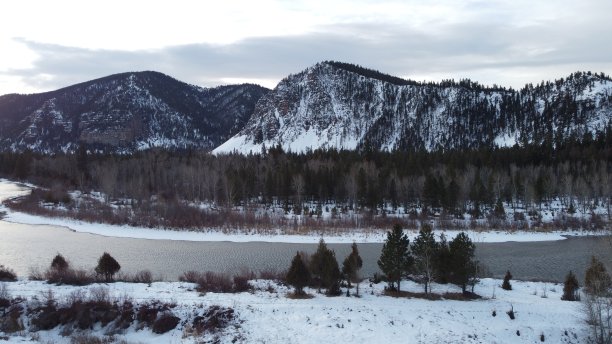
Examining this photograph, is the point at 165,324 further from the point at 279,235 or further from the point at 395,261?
the point at 279,235

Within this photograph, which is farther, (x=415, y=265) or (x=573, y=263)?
(x=573, y=263)

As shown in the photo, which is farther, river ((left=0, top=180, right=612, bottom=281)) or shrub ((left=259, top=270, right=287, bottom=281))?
river ((left=0, top=180, right=612, bottom=281))

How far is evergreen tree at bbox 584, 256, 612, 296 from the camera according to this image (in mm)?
24973

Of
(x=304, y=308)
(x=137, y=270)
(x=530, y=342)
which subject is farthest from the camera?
(x=137, y=270)

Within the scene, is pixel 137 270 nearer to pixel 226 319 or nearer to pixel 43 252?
pixel 43 252

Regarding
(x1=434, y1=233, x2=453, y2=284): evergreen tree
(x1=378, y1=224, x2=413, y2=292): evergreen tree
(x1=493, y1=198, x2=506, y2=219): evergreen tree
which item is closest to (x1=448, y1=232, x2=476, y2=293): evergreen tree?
(x1=434, y1=233, x2=453, y2=284): evergreen tree

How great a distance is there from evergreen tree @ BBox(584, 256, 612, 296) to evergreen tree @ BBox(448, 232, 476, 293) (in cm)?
654

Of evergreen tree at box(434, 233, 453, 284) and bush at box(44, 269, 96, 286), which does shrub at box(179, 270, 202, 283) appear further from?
evergreen tree at box(434, 233, 453, 284)

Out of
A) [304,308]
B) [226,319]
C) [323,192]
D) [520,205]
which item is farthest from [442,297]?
[520,205]

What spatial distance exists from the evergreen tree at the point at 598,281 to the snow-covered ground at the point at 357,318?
1.93 meters

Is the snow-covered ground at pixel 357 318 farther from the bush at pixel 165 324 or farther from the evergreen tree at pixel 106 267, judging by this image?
the evergreen tree at pixel 106 267

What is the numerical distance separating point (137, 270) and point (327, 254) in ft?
56.8

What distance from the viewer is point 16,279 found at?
33.3 m

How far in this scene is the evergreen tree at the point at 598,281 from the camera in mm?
24973
